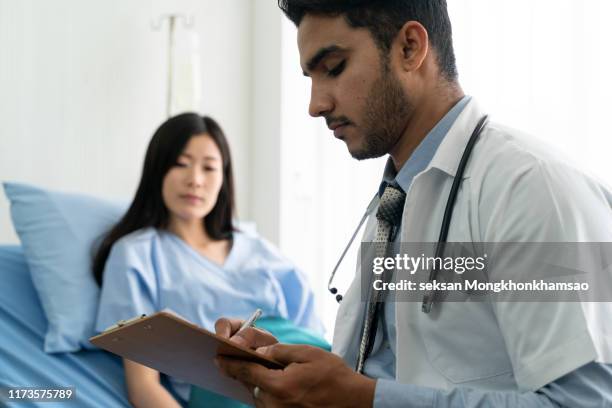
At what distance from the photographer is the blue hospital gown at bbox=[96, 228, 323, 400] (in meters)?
2.03

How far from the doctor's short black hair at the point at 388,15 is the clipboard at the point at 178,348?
1.81ft

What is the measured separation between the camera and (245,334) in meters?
1.17

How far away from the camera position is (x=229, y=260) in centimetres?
231

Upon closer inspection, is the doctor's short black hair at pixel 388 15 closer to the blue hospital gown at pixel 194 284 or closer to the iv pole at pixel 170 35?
the blue hospital gown at pixel 194 284

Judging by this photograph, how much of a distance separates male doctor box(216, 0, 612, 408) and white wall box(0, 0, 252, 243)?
1.48m

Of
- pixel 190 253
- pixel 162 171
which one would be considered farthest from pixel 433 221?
pixel 162 171

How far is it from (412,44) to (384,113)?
0.12 meters

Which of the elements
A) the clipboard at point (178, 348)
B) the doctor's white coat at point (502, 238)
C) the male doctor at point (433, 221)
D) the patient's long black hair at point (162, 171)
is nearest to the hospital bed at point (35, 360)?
the patient's long black hair at point (162, 171)

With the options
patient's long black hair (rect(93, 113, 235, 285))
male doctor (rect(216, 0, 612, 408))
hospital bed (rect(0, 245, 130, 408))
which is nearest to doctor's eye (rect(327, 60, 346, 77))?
male doctor (rect(216, 0, 612, 408))

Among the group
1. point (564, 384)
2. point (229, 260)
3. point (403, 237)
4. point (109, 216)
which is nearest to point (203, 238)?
point (229, 260)

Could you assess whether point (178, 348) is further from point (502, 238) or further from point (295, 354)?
point (502, 238)

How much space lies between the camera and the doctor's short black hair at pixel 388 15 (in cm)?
120

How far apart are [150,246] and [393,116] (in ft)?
3.87

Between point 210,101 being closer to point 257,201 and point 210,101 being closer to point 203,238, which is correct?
point 257,201
